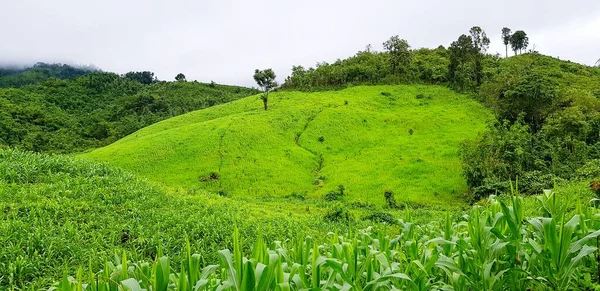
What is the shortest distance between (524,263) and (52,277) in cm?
788

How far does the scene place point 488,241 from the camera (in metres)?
2.55

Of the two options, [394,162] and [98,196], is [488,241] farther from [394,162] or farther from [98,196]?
[394,162]

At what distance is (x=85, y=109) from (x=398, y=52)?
242 feet

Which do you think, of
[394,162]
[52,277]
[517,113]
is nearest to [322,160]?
[394,162]

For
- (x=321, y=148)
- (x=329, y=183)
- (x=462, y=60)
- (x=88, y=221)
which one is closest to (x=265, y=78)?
(x=321, y=148)

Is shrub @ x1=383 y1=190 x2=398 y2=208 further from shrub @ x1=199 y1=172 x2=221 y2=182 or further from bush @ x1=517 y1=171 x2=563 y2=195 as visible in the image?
shrub @ x1=199 y1=172 x2=221 y2=182

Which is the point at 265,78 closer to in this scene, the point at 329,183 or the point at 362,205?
the point at 329,183

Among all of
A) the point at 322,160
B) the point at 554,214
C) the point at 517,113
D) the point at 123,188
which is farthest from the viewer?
the point at 322,160

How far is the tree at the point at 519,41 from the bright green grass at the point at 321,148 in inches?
1273

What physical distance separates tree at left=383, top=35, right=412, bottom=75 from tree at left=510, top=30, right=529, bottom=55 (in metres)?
28.4

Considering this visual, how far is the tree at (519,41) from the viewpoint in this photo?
7706 cm

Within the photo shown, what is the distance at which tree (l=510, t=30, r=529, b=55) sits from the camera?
7706cm

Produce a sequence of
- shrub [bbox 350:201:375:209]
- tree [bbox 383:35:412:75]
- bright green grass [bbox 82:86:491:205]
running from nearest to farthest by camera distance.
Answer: shrub [bbox 350:201:375:209] → bright green grass [bbox 82:86:491:205] → tree [bbox 383:35:412:75]

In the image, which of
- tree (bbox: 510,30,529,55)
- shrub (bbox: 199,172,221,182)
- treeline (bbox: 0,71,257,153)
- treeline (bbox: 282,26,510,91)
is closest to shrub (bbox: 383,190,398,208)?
shrub (bbox: 199,172,221,182)
